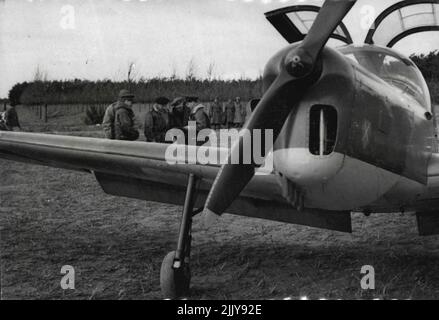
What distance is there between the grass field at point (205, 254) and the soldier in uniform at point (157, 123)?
216 centimetres

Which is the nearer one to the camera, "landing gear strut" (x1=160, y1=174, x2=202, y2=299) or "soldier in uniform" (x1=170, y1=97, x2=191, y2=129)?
"landing gear strut" (x1=160, y1=174, x2=202, y2=299)

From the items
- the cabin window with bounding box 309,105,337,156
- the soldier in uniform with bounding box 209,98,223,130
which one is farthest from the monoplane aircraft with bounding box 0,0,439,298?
the soldier in uniform with bounding box 209,98,223,130

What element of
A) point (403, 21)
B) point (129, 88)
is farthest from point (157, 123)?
point (129, 88)

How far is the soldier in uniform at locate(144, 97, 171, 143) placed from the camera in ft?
32.0

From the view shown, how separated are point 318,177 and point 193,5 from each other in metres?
2.20

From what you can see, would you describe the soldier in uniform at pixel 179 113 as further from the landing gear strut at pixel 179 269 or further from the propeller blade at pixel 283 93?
the propeller blade at pixel 283 93

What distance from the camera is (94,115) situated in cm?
3111

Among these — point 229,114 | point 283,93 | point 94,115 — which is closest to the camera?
point 283,93

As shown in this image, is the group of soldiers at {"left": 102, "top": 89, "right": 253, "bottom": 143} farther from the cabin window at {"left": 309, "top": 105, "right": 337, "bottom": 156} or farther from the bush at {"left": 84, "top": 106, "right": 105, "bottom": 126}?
the bush at {"left": 84, "top": 106, "right": 105, "bottom": 126}

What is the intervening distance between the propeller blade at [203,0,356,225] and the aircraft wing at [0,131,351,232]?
93cm

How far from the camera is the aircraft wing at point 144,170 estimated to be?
4531 millimetres

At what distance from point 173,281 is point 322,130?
1888 millimetres

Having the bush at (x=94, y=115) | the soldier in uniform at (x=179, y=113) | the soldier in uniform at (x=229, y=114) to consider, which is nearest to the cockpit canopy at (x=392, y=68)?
the soldier in uniform at (x=179, y=113)

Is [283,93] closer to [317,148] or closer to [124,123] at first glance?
[317,148]
